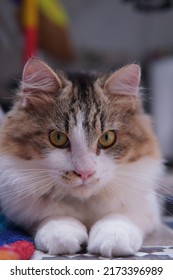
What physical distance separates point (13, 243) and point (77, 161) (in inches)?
9.0

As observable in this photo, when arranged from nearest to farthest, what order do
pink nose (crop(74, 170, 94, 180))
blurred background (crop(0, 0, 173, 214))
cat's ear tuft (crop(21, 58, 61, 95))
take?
pink nose (crop(74, 170, 94, 180)), cat's ear tuft (crop(21, 58, 61, 95)), blurred background (crop(0, 0, 173, 214))

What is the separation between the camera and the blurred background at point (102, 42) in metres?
2.73

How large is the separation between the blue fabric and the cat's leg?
17 centimetres

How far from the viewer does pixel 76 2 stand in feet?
10.2


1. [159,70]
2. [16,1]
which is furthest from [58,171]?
[159,70]

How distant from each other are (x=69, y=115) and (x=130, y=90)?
0.22 metres

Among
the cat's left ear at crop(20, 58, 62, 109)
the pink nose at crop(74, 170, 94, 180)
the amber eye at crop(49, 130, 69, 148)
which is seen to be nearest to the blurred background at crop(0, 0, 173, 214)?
the cat's left ear at crop(20, 58, 62, 109)

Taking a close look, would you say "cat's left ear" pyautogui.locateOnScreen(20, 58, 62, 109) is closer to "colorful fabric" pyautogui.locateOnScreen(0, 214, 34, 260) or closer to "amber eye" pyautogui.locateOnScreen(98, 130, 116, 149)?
"amber eye" pyautogui.locateOnScreen(98, 130, 116, 149)

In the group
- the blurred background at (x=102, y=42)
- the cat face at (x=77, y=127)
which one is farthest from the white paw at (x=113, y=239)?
the blurred background at (x=102, y=42)

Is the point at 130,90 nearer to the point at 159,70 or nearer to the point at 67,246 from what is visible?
the point at 67,246

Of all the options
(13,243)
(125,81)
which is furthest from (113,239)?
(125,81)

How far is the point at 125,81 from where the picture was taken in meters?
1.08

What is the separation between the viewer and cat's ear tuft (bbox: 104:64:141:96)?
1062mm

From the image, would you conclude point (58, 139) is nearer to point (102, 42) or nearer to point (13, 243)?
point (13, 243)
